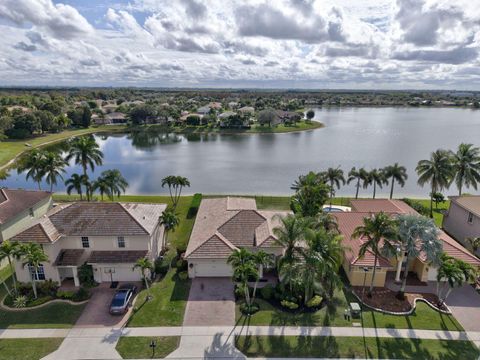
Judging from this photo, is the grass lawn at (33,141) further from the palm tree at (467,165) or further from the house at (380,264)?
the palm tree at (467,165)

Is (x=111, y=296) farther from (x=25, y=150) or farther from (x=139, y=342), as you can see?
(x=25, y=150)

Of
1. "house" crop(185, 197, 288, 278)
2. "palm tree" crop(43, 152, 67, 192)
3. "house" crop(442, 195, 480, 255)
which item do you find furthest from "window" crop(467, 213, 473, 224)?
"palm tree" crop(43, 152, 67, 192)

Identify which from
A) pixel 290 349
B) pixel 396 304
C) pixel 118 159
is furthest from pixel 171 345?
pixel 118 159

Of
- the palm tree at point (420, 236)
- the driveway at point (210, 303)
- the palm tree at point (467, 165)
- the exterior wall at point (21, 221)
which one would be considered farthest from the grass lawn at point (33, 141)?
the palm tree at point (467, 165)

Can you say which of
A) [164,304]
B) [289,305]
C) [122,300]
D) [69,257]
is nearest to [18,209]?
[69,257]

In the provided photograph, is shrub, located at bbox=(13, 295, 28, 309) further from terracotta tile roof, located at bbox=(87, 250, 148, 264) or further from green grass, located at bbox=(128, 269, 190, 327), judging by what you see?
green grass, located at bbox=(128, 269, 190, 327)

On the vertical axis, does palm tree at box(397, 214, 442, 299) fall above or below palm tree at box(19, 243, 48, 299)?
above
